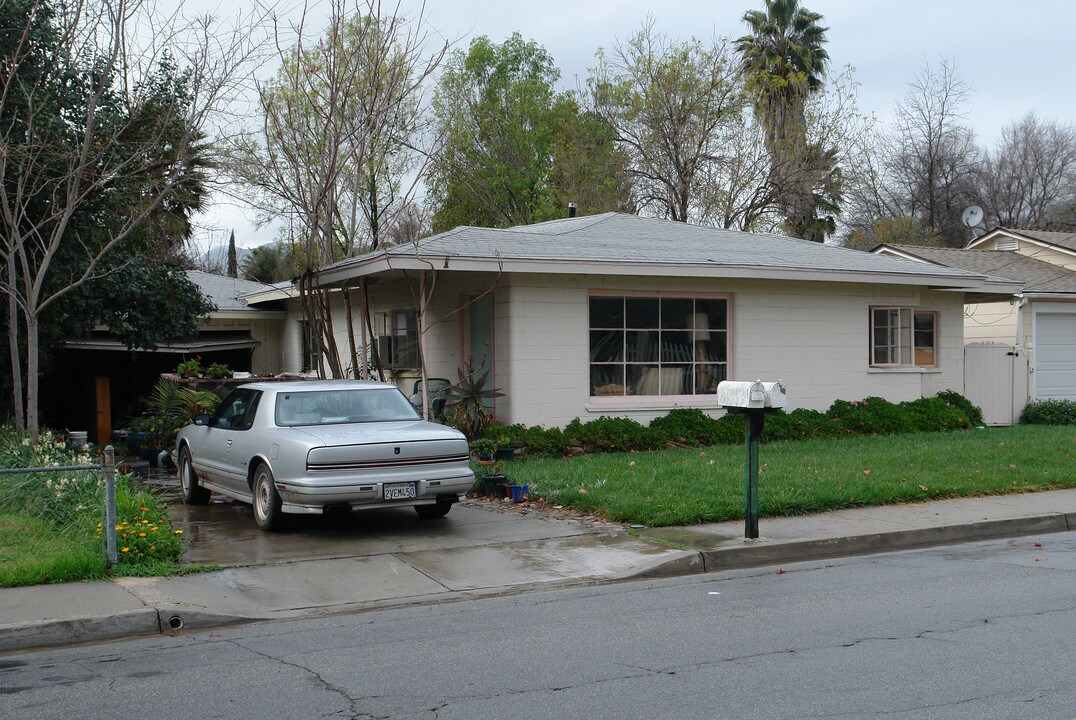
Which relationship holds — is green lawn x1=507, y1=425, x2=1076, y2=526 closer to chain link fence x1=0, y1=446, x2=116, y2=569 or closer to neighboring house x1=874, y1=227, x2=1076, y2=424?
neighboring house x1=874, y1=227, x2=1076, y2=424

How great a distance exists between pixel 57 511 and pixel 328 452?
2.49m

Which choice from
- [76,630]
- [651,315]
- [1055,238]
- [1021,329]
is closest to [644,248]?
[651,315]

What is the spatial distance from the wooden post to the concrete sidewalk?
391 inches

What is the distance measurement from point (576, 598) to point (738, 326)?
10.6 meters

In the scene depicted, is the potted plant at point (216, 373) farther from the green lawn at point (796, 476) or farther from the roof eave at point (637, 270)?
the green lawn at point (796, 476)

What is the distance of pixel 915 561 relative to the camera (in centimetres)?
940

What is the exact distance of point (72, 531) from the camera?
906 centimetres

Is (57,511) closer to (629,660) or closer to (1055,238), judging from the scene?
(629,660)

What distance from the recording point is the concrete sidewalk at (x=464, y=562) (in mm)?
7406

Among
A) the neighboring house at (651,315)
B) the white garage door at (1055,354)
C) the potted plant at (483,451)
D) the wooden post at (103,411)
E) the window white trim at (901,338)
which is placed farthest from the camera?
the white garage door at (1055,354)

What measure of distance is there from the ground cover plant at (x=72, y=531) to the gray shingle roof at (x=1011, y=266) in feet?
60.8

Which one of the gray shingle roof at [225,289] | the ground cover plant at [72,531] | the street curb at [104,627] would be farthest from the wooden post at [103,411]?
the street curb at [104,627]

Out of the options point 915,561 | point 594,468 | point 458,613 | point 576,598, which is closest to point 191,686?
point 458,613

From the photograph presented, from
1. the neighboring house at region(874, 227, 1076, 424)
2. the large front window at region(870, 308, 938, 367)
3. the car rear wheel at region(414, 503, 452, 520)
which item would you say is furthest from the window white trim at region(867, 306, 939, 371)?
the car rear wheel at region(414, 503, 452, 520)
